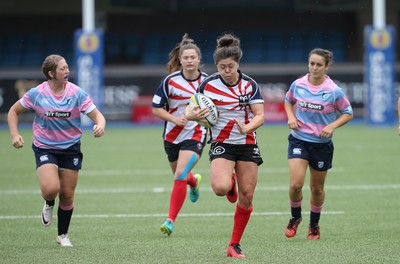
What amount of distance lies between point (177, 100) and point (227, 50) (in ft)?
7.36

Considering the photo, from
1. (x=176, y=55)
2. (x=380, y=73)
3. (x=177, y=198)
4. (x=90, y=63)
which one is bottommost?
(x=177, y=198)

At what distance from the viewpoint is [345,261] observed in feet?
25.8

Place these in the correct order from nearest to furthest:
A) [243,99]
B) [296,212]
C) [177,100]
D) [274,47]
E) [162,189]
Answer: [243,99]
[296,212]
[177,100]
[162,189]
[274,47]

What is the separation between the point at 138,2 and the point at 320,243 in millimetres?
30592

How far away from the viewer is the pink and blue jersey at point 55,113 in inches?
354

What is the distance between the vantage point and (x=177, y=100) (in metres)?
10.5

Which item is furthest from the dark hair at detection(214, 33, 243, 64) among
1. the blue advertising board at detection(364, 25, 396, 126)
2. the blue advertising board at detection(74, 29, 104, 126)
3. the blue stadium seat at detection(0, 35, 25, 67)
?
the blue stadium seat at detection(0, 35, 25, 67)

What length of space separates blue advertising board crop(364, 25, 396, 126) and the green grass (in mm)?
7382

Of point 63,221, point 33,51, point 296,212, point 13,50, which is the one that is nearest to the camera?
point 63,221

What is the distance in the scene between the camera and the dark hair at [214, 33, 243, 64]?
8302mm

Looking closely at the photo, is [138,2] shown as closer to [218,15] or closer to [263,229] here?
[218,15]

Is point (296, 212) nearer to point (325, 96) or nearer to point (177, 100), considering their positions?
point (325, 96)

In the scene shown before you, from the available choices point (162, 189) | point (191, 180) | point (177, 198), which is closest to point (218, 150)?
point (177, 198)

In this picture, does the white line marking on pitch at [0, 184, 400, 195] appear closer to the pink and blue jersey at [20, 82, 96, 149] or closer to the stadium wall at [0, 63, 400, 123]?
the pink and blue jersey at [20, 82, 96, 149]
